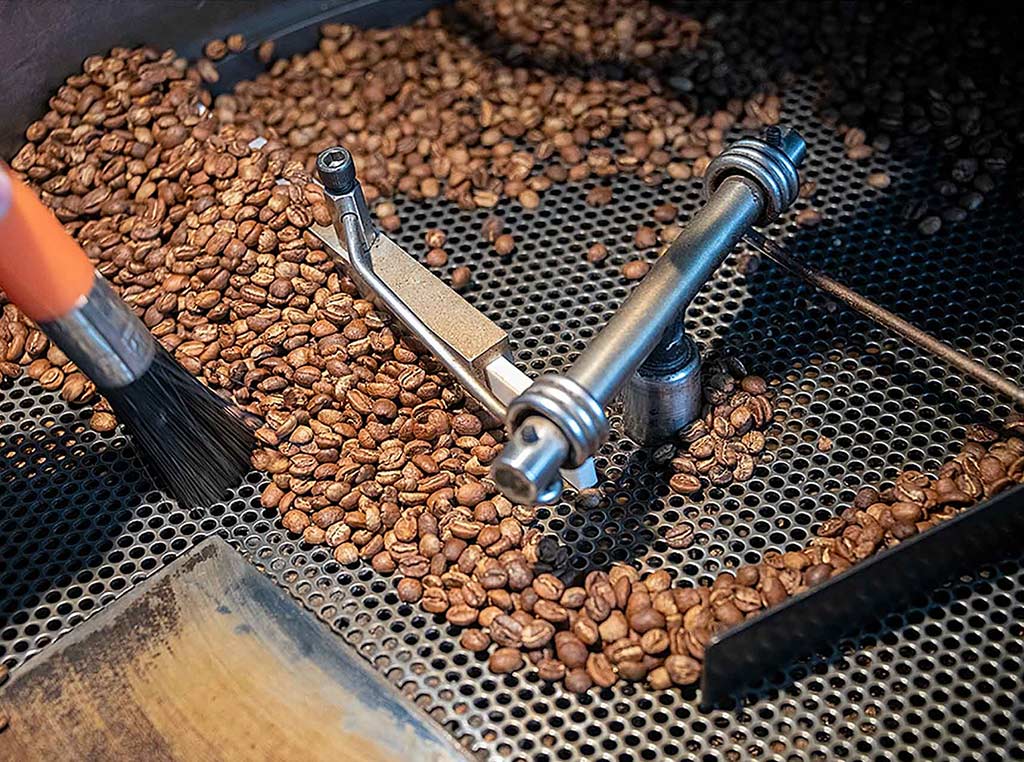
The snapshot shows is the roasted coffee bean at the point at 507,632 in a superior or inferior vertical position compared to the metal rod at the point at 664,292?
inferior

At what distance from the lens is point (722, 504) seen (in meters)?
0.95

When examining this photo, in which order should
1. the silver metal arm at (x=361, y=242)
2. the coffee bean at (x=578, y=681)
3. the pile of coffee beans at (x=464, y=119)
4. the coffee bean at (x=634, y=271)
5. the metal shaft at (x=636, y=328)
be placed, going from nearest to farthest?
the metal shaft at (x=636, y=328)
the coffee bean at (x=578, y=681)
the silver metal arm at (x=361, y=242)
the coffee bean at (x=634, y=271)
the pile of coffee beans at (x=464, y=119)

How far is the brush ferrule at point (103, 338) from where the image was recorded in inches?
33.0

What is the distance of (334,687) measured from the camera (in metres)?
0.85

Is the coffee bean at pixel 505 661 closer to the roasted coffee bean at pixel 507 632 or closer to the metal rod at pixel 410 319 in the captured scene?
the roasted coffee bean at pixel 507 632

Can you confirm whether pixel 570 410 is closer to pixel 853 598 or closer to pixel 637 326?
pixel 637 326

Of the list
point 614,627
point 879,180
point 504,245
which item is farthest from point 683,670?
point 879,180

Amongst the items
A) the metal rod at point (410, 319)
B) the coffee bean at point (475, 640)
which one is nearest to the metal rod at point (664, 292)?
the metal rod at point (410, 319)

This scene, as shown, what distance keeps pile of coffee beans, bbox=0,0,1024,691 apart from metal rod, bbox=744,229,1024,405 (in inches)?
2.6

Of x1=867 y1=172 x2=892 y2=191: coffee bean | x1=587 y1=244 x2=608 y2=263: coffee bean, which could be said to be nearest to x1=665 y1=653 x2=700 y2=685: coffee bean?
x1=587 y1=244 x2=608 y2=263: coffee bean

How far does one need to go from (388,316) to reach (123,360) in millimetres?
270

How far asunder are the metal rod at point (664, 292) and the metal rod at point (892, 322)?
0.09m

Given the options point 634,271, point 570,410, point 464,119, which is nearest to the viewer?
point 570,410

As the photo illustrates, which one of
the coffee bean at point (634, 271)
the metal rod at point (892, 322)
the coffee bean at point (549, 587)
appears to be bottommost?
the coffee bean at point (549, 587)
